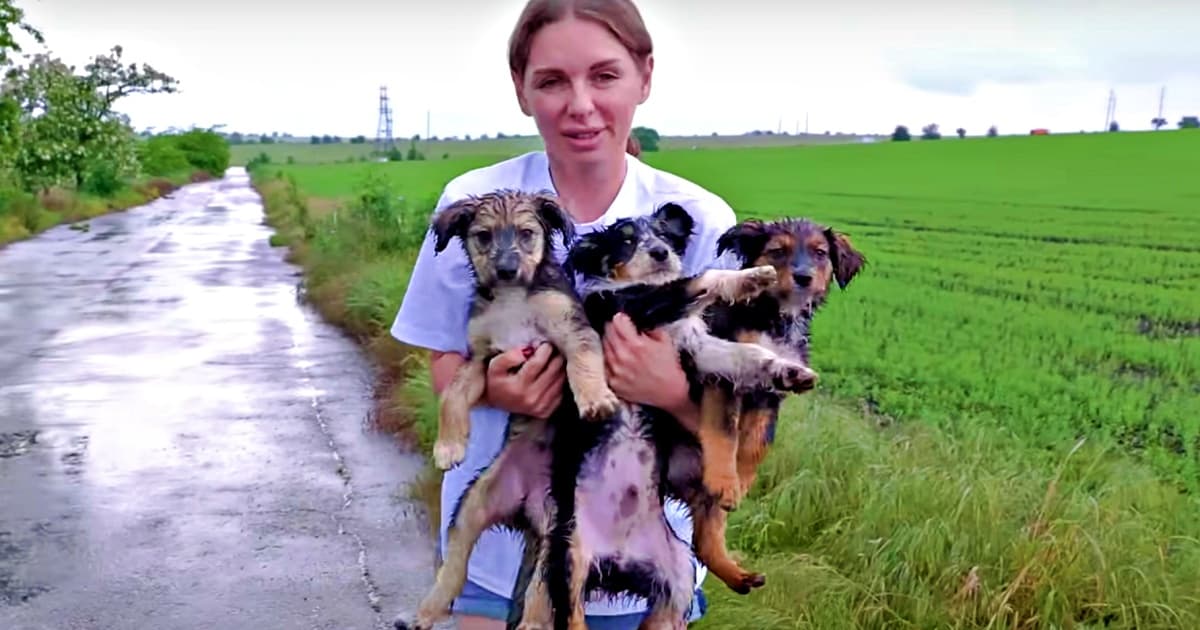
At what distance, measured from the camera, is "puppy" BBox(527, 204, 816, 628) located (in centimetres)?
237

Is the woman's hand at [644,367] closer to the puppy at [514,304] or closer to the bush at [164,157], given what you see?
the puppy at [514,304]

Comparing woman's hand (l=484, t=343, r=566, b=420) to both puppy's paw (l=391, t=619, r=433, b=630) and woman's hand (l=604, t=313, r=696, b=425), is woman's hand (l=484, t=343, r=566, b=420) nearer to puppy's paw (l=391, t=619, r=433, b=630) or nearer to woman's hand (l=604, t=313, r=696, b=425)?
woman's hand (l=604, t=313, r=696, b=425)

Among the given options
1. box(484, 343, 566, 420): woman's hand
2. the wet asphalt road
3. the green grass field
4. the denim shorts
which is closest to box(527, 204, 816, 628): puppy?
box(484, 343, 566, 420): woman's hand

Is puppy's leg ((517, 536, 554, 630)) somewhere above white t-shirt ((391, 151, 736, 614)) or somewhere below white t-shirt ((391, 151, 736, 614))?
below

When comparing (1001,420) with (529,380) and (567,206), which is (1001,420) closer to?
(567,206)

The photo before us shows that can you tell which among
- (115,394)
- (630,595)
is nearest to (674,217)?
(630,595)

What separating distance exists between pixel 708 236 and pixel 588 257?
39 centimetres

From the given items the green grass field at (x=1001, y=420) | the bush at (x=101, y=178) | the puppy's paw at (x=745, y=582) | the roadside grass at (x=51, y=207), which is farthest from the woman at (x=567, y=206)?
the bush at (x=101, y=178)

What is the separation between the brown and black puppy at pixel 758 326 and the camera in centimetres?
236

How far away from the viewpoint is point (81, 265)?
1125 inches

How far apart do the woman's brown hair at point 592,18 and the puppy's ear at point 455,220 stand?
37cm

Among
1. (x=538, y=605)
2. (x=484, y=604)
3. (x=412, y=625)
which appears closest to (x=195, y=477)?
(x=484, y=604)

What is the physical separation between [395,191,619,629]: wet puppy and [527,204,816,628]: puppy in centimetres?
6

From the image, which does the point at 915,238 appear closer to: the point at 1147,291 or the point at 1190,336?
the point at 1147,291
